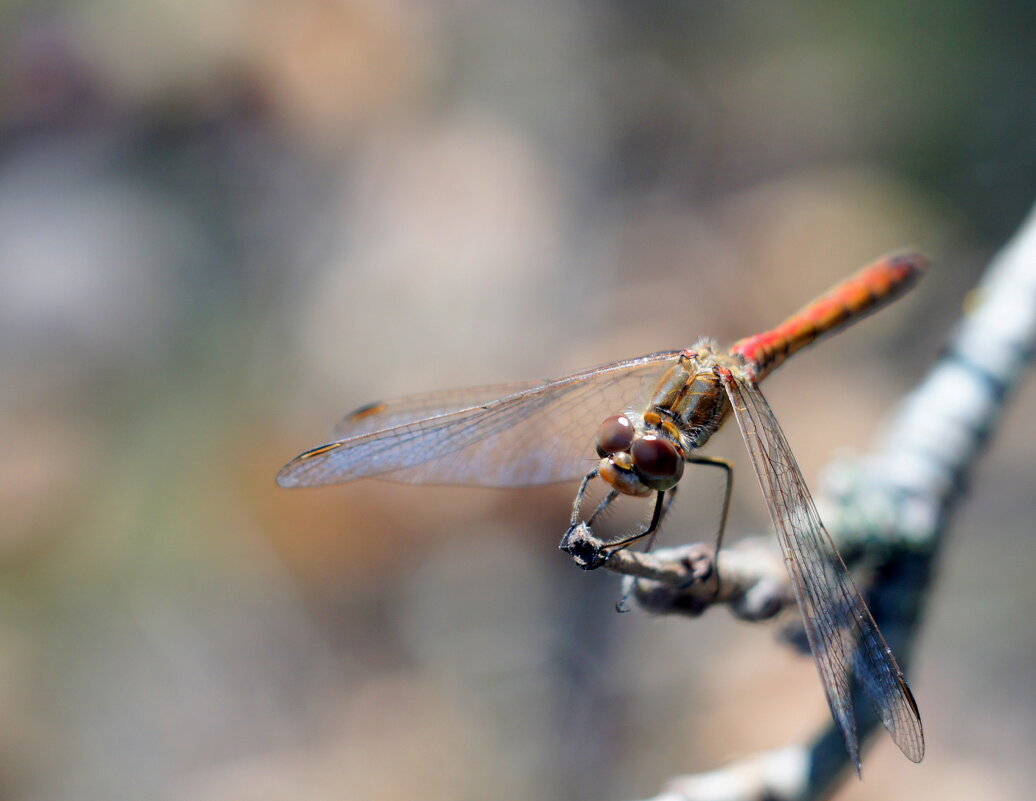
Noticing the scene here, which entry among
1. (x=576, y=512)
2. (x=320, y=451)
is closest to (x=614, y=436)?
(x=576, y=512)

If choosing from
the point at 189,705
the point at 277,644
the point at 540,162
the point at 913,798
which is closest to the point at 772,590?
the point at 913,798

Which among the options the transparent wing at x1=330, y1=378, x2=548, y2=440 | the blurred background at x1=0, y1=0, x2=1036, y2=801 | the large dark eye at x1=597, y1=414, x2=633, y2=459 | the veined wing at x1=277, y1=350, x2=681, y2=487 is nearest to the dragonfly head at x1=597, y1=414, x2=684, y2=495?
the large dark eye at x1=597, y1=414, x2=633, y2=459

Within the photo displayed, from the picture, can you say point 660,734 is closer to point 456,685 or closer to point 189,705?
point 456,685

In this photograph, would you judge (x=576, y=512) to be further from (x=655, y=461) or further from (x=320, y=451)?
(x=320, y=451)

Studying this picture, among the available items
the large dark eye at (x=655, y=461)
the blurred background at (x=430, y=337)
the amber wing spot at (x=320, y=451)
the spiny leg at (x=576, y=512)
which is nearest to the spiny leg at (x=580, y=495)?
the spiny leg at (x=576, y=512)

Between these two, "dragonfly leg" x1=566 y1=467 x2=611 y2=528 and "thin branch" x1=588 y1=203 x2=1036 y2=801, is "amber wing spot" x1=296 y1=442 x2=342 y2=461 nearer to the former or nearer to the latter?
"dragonfly leg" x1=566 y1=467 x2=611 y2=528
